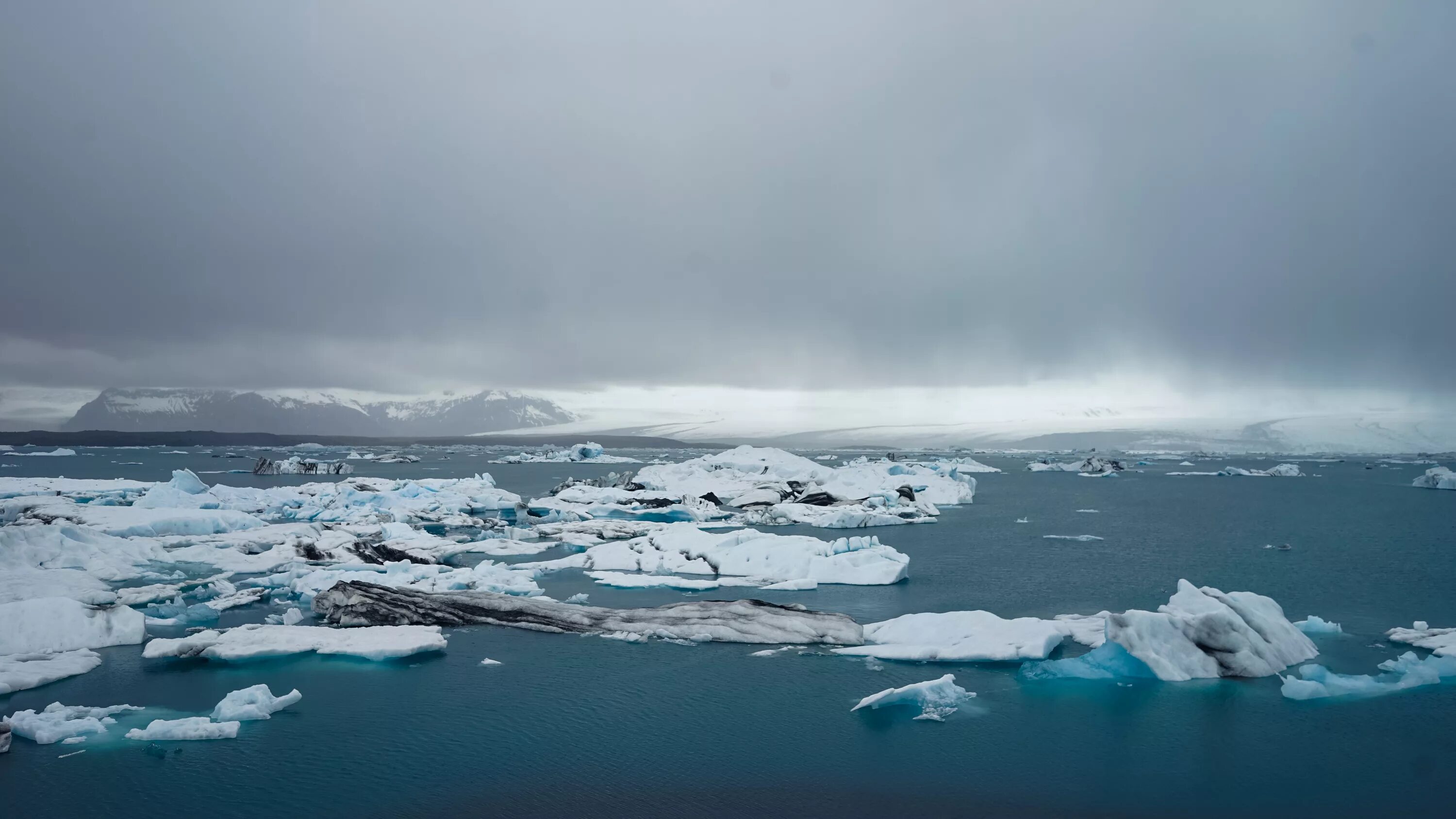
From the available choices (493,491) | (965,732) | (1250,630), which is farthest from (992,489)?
(965,732)

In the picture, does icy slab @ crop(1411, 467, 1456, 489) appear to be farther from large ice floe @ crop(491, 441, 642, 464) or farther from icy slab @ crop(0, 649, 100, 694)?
icy slab @ crop(0, 649, 100, 694)

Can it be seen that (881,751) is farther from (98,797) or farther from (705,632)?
(98,797)

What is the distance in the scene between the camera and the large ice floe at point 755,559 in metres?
18.4

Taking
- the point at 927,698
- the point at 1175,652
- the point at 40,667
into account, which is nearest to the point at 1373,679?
the point at 1175,652

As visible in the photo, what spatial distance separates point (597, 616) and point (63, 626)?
7.74 m

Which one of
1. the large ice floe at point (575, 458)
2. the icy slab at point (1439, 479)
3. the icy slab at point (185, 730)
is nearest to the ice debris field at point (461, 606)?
the icy slab at point (185, 730)

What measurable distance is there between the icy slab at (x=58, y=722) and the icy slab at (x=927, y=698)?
331 inches

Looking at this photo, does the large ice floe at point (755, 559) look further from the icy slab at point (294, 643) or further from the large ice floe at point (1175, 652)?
A: the large ice floe at point (1175, 652)

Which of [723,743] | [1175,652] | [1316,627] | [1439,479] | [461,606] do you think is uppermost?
[1175,652]

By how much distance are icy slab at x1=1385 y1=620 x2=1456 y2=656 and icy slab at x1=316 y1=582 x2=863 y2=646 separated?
8.15m

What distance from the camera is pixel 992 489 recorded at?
5228cm

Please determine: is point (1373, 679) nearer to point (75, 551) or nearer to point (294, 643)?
point (294, 643)

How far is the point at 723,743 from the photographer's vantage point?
360 inches

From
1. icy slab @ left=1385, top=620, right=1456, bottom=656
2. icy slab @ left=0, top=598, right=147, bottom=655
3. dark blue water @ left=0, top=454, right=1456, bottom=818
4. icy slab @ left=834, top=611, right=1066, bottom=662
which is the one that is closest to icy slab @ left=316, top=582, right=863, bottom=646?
dark blue water @ left=0, top=454, right=1456, bottom=818
